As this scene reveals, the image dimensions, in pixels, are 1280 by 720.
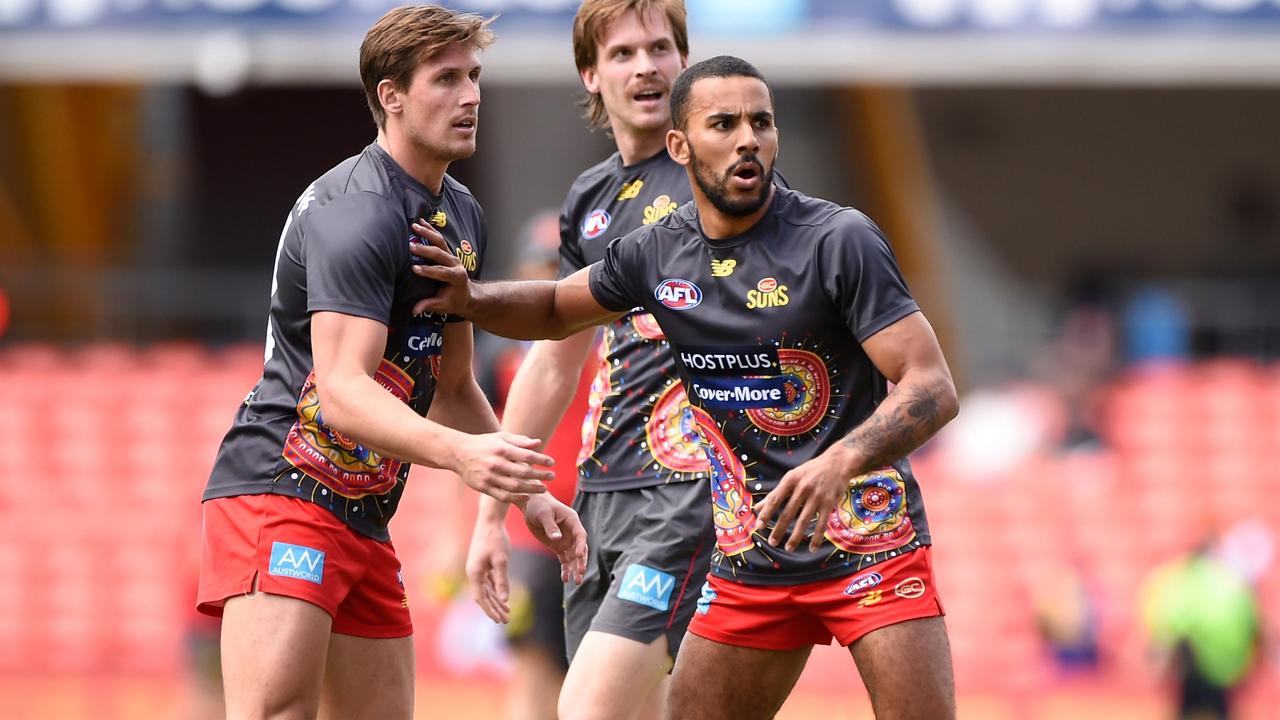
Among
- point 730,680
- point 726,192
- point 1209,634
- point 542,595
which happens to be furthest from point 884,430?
point 1209,634

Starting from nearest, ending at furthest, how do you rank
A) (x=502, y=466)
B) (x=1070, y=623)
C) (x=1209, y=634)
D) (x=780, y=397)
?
(x=502, y=466) → (x=780, y=397) → (x=1209, y=634) → (x=1070, y=623)

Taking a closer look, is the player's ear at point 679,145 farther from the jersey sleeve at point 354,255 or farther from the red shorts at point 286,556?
the red shorts at point 286,556

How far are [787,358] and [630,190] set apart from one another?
1360mm

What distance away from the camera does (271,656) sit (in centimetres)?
487

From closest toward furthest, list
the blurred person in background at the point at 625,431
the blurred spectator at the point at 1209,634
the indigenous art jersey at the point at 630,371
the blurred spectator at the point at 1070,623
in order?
the blurred person in background at the point at 625,431, the indigenous art jersey at the point at 630,371, the blurred spectator at the point at 1209,634, the blurred spectator at the point at 1070,623

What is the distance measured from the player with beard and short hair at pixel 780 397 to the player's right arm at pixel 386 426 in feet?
1.26

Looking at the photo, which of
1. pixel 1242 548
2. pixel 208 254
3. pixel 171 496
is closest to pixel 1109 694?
pixel 1242 548

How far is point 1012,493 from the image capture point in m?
14.7

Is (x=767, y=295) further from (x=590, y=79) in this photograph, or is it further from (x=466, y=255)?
(x=590, y=79)

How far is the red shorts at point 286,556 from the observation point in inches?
195

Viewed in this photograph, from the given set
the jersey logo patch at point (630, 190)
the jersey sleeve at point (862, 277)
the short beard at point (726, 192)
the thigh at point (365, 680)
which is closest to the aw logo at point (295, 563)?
the thigh at point (365, 680)

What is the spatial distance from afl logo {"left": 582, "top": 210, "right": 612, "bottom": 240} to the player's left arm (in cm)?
155

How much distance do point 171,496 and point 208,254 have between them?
22.9ft

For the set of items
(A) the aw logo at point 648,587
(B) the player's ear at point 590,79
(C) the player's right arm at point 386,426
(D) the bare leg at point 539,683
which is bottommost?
(D) the bare leg at point 539,683
